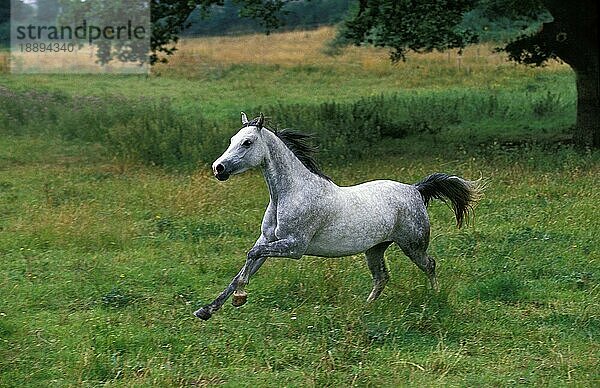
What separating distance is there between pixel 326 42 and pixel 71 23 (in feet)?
52.3

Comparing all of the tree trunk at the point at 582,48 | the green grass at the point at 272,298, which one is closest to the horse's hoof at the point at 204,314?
the green grass at the point at 272,298

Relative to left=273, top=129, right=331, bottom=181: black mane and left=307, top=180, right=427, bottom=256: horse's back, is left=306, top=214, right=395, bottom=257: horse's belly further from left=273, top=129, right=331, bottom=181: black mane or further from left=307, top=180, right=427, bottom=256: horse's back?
left=273, top=129, right=331, bottom=181: black mane

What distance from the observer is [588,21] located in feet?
53.9

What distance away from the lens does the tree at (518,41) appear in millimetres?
15703

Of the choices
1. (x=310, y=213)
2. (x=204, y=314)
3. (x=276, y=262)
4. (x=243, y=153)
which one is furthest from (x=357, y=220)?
(x=276, y=262)

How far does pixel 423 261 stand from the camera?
825cm

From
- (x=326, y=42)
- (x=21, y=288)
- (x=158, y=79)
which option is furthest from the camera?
(x=326, y=42)

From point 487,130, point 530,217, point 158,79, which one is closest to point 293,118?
point 487,130

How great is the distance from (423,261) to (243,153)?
216cm

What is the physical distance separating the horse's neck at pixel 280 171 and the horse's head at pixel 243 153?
0.12 meters

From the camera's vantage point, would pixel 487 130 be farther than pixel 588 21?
Yes

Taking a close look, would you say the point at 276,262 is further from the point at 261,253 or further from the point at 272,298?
the point at 261,253

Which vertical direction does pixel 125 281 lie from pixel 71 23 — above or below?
below

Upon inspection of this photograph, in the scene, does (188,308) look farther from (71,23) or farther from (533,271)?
(71,23)
